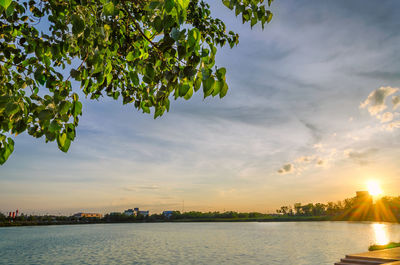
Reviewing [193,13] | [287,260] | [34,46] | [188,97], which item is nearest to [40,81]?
[34,46]

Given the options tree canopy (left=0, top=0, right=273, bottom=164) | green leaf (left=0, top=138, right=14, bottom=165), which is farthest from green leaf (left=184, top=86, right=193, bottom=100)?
green leaf (left=0, top=138, right=14, bottom=165)

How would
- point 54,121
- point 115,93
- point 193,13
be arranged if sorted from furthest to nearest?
point 193,13 < point 115,93 < point 54,121

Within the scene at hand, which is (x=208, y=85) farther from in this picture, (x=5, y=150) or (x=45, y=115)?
(x=5, y=150)

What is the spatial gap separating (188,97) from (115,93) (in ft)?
10.5

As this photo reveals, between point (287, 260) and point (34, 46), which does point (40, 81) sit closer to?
point (34, 46)

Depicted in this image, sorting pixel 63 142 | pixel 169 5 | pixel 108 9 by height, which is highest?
pixel 108 9

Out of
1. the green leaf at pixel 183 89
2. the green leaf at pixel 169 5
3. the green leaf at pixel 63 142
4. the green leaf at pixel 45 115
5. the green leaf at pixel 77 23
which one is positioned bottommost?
the green leaf at pixel 63 142

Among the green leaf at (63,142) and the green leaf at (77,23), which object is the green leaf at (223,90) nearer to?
the green leaf at (77,23)

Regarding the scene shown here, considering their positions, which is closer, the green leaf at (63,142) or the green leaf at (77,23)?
the green leaf at (77,23)

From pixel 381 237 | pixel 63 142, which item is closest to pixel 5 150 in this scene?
pixel 63 142

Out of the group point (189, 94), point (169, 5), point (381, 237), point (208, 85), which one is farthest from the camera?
point (381, 237)

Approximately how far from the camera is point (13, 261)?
4206cm

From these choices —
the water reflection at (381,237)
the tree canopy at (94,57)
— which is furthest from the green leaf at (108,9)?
the water reflection at (381,237)

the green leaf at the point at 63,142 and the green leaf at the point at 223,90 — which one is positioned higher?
the green leaf at the point at 223,90
